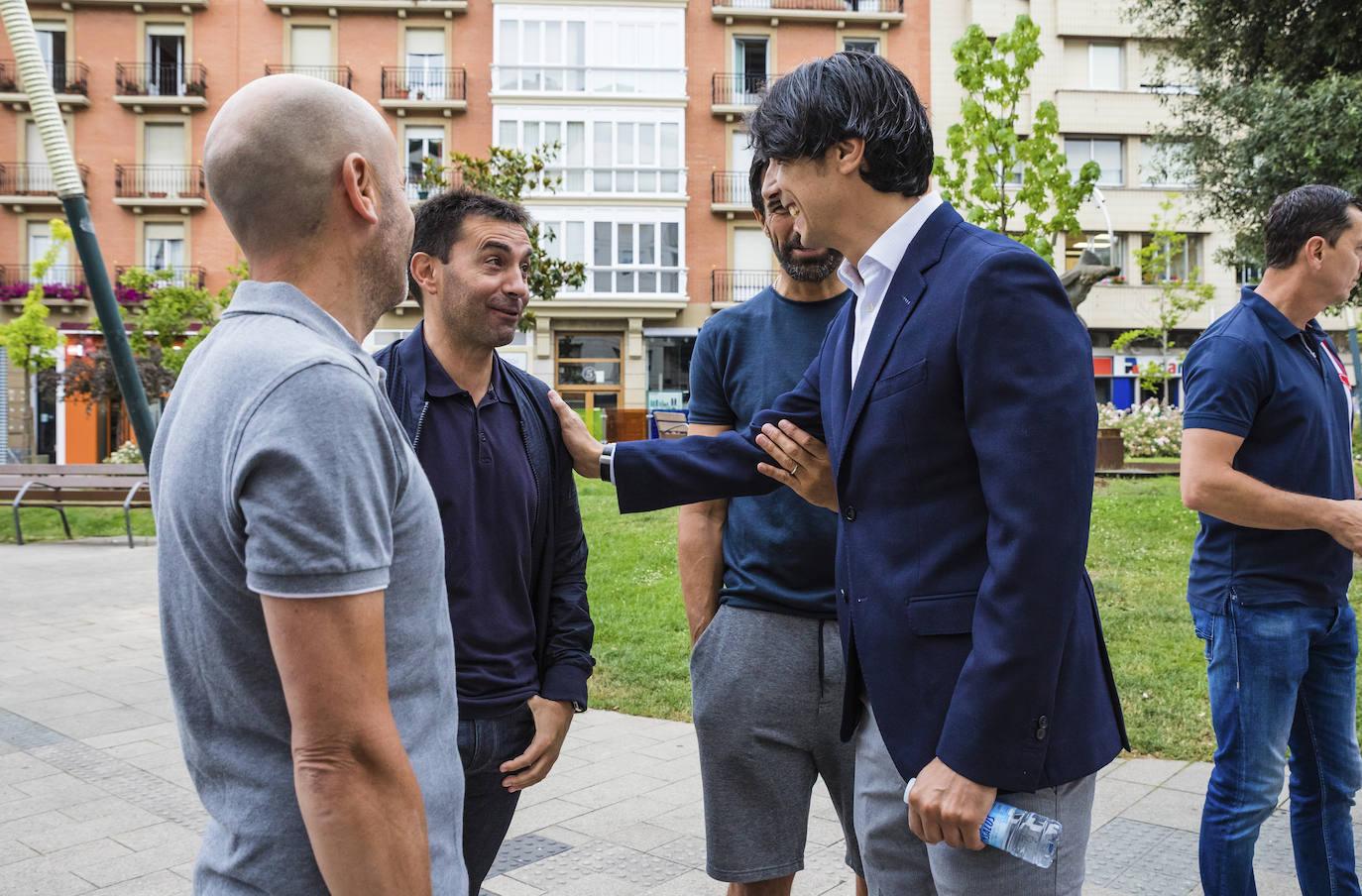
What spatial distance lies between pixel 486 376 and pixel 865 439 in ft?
3.68

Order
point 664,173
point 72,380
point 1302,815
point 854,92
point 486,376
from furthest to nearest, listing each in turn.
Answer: point 664,173 → point 72,380 → point 1302,815 → point 486,376 → point 854,92

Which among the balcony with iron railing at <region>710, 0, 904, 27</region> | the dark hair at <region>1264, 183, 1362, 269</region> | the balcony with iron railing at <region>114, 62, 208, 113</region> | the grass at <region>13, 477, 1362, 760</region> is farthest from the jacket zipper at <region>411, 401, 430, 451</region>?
the balcony with iron railing at <region>114, 62, 208, 113</region>

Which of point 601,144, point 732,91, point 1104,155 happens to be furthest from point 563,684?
point 1104,155

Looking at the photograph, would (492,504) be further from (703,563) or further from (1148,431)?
(1148,431)

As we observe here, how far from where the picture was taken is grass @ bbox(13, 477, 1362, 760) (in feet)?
19.9

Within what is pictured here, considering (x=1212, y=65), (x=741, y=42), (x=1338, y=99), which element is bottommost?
(x=1338, y=99)

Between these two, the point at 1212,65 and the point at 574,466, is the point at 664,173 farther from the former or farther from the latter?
the point at 574,466

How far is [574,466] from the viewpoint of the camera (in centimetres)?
288

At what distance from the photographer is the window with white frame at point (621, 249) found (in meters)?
34.0

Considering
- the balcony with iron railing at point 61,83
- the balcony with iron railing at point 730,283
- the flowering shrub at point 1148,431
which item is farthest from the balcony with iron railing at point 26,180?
the flowering shrub at point 1148,431

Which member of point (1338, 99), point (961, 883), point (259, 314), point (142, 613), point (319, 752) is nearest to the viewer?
point (319, 752)

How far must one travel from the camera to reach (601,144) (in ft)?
111

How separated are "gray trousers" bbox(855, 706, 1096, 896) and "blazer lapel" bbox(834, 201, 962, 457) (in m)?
0.68

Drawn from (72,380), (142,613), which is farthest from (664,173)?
(142,613)
